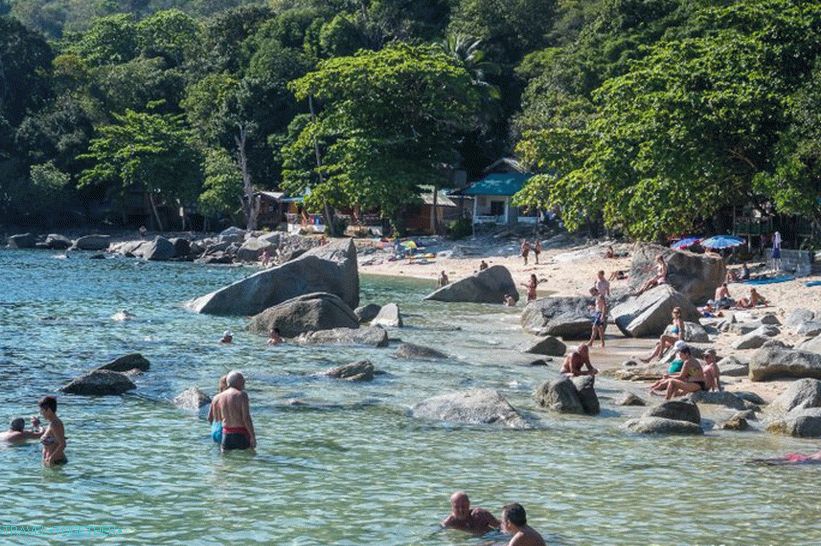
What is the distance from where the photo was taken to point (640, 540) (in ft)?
41.8

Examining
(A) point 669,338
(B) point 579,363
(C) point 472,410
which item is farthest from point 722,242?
(C) point 472,410

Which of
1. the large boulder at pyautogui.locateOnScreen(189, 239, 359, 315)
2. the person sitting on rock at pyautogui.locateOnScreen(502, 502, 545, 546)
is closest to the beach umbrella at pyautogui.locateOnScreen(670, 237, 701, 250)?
the large boulder at pyautogui.locateOnScreen(189, 239, 359, 315)

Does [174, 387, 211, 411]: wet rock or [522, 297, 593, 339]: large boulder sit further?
[522, 297, 593, 339]: large boulder

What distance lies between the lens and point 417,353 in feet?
86.4

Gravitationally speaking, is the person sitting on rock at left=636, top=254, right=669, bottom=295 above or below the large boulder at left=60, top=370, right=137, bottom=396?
above

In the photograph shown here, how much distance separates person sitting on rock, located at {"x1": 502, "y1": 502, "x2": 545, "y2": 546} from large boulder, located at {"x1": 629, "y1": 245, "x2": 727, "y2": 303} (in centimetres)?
2476

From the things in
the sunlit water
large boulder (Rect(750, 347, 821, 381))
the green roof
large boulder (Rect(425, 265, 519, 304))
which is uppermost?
the green roof

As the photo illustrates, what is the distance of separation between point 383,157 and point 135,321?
30860 millimetres

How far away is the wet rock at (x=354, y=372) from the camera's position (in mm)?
22922

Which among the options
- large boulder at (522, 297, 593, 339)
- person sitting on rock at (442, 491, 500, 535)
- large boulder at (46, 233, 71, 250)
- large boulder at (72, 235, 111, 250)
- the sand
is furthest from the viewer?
large boulder at (46, 233, 71, 250)

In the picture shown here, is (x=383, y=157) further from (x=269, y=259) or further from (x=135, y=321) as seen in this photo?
(x=135, y=321)

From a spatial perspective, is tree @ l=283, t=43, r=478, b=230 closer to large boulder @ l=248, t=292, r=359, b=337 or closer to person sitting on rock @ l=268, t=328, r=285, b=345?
large boulder @ l=248, t=292, r=359, b=337

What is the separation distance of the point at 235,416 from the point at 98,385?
19.4 ft

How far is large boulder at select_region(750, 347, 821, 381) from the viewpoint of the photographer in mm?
21953
